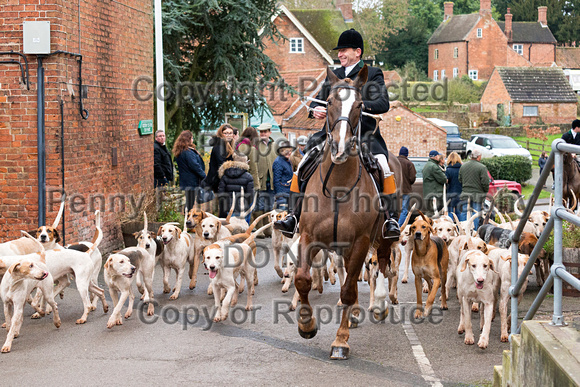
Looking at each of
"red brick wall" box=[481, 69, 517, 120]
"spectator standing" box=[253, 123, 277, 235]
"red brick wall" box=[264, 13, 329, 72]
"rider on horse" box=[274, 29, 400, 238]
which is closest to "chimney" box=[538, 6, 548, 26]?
"red brick wall" box=[481, 69, 517, 120]

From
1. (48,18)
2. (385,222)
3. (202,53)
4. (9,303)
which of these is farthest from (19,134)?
(202,53)

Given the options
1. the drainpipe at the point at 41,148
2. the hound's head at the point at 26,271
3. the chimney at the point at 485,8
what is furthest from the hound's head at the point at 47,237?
the chimney at the point at 485,8

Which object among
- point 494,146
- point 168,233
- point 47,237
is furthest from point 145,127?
point 494,146

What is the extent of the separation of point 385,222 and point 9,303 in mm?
4102

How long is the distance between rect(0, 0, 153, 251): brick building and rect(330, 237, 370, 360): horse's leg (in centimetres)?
535

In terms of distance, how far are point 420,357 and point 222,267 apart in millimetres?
2746

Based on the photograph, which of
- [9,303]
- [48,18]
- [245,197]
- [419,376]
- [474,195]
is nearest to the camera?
[419,376]

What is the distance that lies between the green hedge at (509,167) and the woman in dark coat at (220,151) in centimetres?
1859

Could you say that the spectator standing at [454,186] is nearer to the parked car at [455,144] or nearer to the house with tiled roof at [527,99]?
the parked car at [455,144]

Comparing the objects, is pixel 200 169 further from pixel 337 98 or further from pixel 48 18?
pixel 337 98

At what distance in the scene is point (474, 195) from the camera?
49.5ft

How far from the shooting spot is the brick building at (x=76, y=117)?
1073 cm

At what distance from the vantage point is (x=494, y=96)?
5866 cm

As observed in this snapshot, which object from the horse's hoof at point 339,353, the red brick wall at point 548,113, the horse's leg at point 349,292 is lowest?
the horse's hoof at point 339,353
